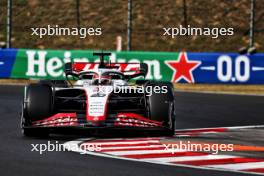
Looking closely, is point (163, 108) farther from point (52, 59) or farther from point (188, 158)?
point (52, 59)

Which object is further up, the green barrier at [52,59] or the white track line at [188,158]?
the green barrier at [52,59]

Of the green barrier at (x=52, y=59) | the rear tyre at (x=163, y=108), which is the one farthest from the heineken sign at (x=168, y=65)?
the rear tyre at (x=163, y=108)

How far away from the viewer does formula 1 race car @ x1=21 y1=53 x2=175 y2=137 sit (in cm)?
1295

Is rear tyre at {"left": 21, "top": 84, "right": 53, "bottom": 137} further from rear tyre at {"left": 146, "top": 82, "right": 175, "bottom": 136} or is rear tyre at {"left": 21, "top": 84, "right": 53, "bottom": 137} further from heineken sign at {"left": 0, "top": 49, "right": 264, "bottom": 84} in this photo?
heineken sign at {"left": 0, "top": 49, "right": 264, "bottom": 84}

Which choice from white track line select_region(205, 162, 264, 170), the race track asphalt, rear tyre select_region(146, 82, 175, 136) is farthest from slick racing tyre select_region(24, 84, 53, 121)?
white track line select_region(205, 162, 264, 170)

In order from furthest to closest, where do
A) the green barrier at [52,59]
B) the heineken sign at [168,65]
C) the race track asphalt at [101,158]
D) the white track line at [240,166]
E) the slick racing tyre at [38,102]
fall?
the green barrier at [52,59] < the heineken sign at [168,65] < the slick racing tyre at [38,102] < the white track line at [240,166] < the race track asphalt at [101,158]

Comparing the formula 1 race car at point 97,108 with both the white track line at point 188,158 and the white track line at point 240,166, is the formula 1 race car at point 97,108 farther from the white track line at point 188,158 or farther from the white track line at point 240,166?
the white track line at point 240,166

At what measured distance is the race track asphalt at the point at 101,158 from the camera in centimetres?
946

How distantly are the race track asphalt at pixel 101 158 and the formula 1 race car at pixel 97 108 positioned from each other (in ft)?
1.09

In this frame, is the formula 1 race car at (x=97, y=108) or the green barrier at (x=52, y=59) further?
the green barrier at (x=52, y=59)

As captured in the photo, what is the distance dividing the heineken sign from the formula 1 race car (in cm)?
1319

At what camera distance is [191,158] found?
10.8 m

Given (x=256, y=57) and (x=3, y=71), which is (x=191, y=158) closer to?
(x=256, y=57)

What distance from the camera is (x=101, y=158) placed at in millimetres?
10711
